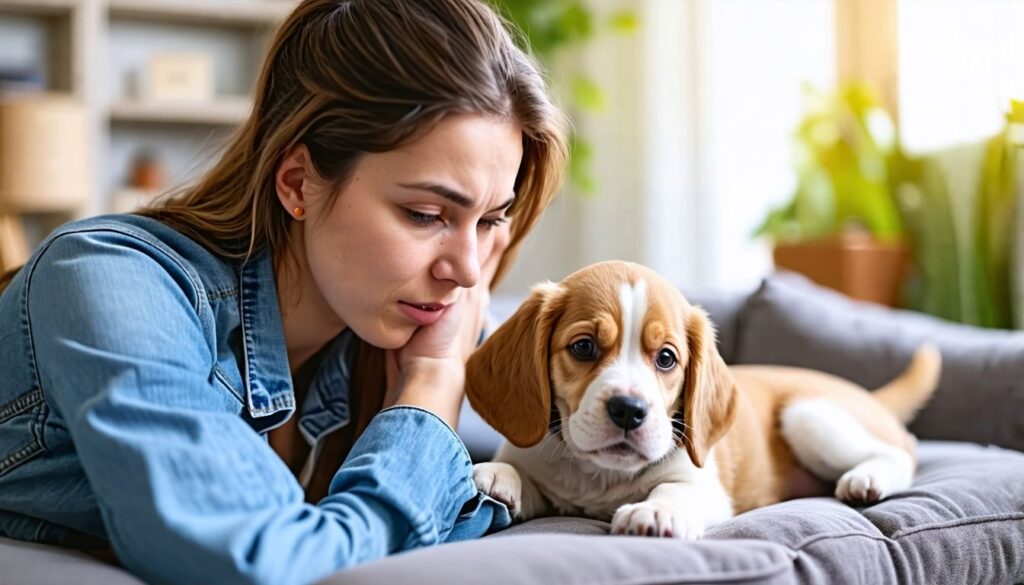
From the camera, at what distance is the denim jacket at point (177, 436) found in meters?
1.14

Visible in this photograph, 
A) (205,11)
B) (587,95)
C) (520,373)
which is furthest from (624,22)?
(520,373)

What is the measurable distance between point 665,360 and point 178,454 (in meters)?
0.75

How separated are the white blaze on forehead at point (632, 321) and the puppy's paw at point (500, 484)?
26 cm

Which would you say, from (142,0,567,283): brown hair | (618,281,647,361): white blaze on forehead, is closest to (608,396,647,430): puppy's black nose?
(618,281,647,361): white blaze on forehead

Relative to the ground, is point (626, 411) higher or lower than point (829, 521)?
higher

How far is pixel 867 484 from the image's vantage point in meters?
1.77

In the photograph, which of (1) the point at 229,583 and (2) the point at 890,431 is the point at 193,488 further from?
(2) the point at 890,431

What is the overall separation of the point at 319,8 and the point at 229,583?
2.98ft

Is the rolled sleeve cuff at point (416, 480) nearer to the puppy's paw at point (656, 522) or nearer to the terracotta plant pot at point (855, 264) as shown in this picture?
the puppy's paw at point (656, 522)

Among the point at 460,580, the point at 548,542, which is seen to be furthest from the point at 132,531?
the point at 548,542

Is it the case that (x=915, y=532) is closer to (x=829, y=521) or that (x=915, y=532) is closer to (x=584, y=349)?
(x=829, y=521)

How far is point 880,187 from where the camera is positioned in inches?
160

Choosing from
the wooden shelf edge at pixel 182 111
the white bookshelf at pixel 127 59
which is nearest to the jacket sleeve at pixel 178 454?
the white bookshelf at pixel 127 59

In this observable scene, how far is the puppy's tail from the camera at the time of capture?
7.84ft
